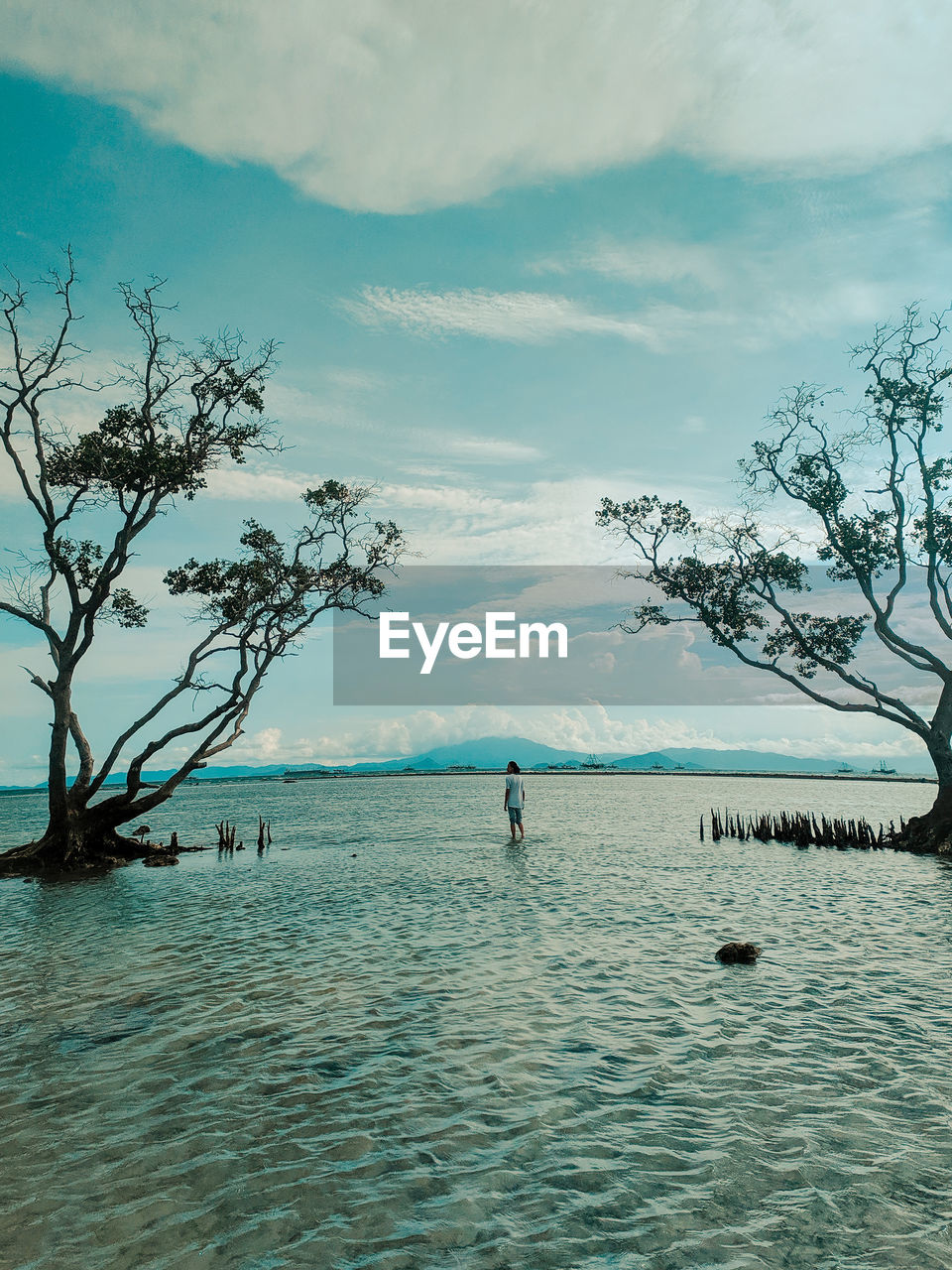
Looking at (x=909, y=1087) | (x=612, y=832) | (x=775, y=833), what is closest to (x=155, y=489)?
(x=909, y=1087)

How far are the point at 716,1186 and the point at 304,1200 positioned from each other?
3.38 metres

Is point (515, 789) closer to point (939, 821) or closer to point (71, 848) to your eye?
point (939, 821)

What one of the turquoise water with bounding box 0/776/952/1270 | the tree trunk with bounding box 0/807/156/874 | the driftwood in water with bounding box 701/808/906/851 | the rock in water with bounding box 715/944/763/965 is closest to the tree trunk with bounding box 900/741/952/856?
the driftwood in water with bounding box 701/808/906/851

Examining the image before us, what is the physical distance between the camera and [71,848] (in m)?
26.1

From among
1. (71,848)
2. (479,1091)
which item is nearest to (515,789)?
(71,848)

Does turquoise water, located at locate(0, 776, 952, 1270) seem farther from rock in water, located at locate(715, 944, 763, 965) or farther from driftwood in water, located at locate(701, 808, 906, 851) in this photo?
driftwood in water, located at locate(701, 808, 906, 851)

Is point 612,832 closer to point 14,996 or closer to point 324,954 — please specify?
point 324,954

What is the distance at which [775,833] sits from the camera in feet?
120

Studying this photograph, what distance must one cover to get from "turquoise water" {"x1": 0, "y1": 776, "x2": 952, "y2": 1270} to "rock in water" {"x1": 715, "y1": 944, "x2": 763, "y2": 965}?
1.50ft

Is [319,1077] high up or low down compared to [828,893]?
up

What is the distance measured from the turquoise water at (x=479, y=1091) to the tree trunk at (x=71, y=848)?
1020 cm

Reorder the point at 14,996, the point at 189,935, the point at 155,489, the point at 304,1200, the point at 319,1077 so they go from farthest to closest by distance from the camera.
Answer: the point at 155,489, the point at 189,935, the point at 14,996, the point at 319,1077, the point at 304,1200

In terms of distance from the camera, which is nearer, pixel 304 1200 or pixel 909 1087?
pixel 304 1200

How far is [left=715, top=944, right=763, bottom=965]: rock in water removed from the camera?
12633mm
